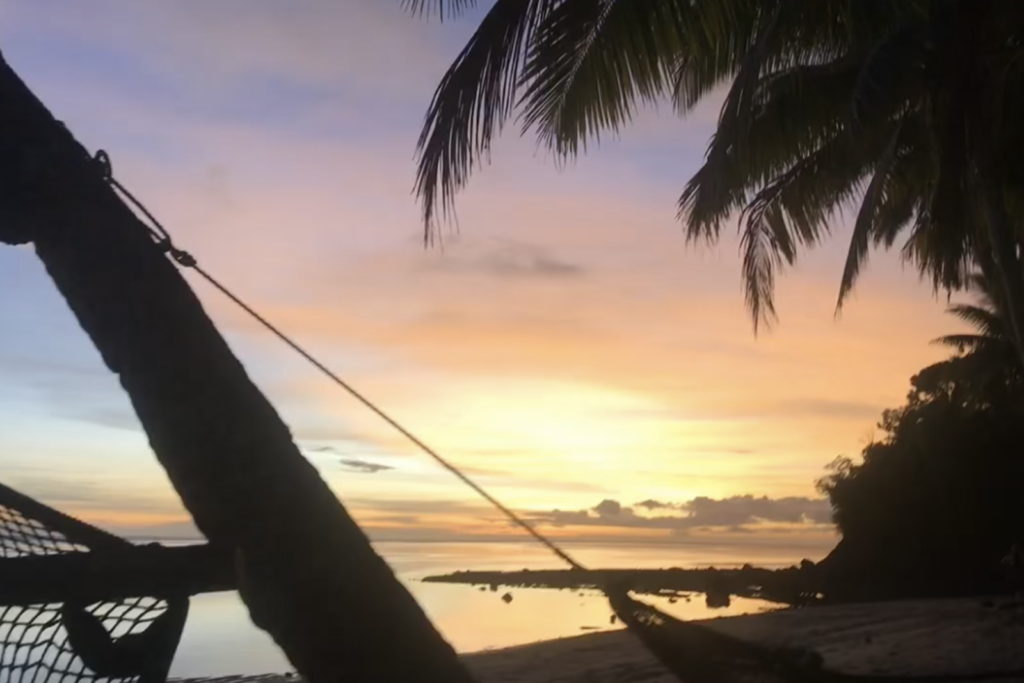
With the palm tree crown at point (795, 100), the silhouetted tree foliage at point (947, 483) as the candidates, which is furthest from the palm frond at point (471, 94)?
the silhouetted tree foliage at point (947, 483)

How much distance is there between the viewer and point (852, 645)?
8922 mm

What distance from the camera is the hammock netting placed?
1.62m

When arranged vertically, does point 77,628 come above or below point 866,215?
below

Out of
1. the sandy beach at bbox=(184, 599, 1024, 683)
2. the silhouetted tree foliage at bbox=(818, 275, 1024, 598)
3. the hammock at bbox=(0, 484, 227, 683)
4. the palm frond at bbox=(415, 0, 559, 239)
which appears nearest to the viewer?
the hammock at bbox=(0, 484, 227, 683)

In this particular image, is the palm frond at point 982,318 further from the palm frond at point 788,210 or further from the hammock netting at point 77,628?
the hammock netting at point 77,628

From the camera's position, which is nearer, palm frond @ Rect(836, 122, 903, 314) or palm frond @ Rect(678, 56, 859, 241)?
palm frond @ Rect(678, 56, 859, 241)

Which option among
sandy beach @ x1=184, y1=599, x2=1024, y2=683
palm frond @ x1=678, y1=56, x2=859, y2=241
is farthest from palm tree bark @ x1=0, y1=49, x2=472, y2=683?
palm frond @ x1=678, y1=56, x2=859, y2=241

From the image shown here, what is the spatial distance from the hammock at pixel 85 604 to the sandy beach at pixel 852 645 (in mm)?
5146

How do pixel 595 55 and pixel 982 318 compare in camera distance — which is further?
pixel 982 318

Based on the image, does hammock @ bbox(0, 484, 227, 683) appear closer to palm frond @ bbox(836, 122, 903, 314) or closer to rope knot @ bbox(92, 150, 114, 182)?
rope knot @ bbox(92, 150, 114, 182)

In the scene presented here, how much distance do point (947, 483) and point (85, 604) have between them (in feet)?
61.8

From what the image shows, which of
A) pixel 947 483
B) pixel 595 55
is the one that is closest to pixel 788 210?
pixel 595 55

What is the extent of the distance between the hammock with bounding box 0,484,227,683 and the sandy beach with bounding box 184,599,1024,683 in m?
5.15

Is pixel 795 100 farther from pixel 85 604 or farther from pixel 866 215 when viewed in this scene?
pixel 85 604
